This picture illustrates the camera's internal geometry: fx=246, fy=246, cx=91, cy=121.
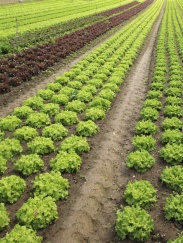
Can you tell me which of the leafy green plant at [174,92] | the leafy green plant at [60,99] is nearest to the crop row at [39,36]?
the leafy green plant at [60,99]

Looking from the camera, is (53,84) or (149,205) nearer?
(149,205)

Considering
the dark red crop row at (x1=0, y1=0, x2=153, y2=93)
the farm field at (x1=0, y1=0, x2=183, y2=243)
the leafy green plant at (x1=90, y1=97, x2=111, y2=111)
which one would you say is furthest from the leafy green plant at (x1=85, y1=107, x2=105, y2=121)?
the dark red crop row at (x1=0, y1=0, x2=153, y2=93)

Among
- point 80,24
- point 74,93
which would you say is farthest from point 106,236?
point 80,24

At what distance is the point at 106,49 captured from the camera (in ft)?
74.9

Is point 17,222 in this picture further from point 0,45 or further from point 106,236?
point 0,45

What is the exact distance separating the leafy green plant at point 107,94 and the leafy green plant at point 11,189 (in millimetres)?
7259

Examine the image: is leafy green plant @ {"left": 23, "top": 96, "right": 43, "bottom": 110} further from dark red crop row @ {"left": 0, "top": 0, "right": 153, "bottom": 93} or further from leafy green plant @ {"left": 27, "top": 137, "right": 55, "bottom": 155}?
leafy green plant @ {"left": 27, "top": 137, "right": 55, "bottom": 155}

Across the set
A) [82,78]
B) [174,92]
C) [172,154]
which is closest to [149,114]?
[172,154]

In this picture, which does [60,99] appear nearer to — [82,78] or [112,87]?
[82,78]

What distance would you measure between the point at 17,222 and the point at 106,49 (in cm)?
1920

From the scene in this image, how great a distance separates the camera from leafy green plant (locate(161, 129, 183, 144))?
31.4 ft

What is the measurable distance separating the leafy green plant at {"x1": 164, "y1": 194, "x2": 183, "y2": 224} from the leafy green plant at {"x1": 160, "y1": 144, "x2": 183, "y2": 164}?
6.71 ft

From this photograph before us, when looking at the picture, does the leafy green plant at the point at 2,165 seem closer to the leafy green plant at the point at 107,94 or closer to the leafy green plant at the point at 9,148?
the leafy green plant at the point at 9,148

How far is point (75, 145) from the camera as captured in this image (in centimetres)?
901
